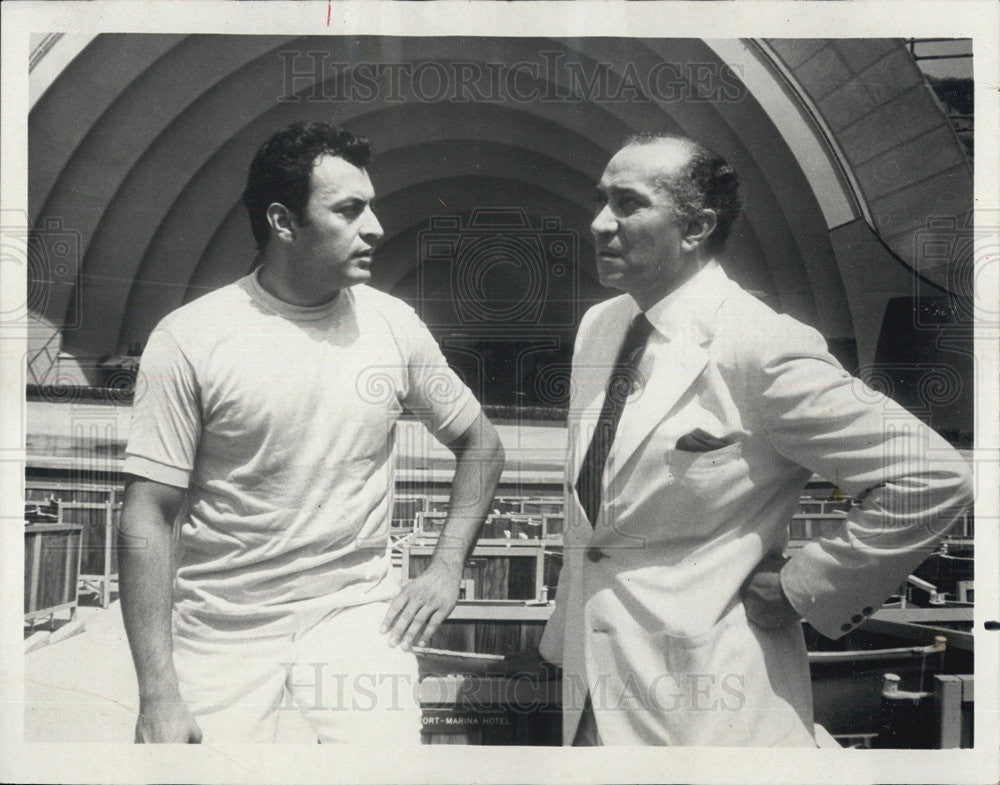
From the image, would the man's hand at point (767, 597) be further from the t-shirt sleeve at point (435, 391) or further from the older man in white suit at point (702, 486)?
the t-shirt sleeve at point (435, 391)

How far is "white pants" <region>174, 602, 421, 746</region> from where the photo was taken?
316 centimetres

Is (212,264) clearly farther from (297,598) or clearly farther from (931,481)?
(931,481)

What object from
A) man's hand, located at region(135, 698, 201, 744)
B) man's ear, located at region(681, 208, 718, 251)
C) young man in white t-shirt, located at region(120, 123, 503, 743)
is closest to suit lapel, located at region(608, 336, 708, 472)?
man's ear, located at region(681, 208, 718, 251)

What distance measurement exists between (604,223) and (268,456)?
54.7 inches

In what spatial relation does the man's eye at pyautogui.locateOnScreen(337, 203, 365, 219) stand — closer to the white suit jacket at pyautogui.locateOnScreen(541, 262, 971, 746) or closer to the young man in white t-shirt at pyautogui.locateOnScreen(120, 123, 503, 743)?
the young man in white t-shirt at pyautogui.locateOnScreen(120, 123, 503, 743)

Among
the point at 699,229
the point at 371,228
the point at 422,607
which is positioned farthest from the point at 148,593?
the point at 699,229

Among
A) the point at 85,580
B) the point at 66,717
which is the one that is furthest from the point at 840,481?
the point at 66,717

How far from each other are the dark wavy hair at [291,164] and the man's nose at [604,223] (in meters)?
0.81

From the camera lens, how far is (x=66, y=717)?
3.30 m

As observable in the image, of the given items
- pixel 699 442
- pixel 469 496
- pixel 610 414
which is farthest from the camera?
pixel 469 496

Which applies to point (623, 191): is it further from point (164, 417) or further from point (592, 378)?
point (164, 417)

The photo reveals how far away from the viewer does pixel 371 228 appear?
10.5 ft

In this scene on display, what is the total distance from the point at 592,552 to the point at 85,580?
1766 mm

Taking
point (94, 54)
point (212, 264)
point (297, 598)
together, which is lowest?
point (297, 598)
